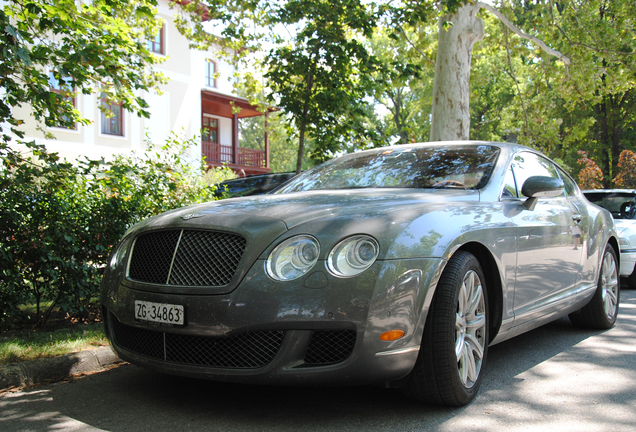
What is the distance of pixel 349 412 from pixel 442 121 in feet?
32.5

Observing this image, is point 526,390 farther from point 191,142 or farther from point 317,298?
point 191,142

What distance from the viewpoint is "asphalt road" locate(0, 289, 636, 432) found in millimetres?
2912

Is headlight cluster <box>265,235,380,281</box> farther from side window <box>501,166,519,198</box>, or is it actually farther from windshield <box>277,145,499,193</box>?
side window <box>501,166,519,198</box>

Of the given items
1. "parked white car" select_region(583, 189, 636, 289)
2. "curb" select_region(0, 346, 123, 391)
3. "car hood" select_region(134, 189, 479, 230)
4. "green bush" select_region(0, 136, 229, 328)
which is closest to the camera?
"car hood" select_region(134, 189, 479, 230)

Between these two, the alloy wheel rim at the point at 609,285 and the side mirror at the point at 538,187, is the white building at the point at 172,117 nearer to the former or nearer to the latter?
the alloy wheel rim at the point at 609,285

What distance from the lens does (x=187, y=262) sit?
306 centimetres

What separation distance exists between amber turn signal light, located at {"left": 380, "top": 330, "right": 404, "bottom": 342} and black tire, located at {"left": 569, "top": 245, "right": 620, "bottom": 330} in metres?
3.24

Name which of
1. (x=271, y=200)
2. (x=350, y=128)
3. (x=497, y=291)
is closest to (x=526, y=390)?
(x=497, y=291)

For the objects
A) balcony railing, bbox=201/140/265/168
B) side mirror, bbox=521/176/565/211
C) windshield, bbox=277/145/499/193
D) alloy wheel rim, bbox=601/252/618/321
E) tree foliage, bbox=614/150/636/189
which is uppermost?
balcony railing, bbox=201/140/265/168

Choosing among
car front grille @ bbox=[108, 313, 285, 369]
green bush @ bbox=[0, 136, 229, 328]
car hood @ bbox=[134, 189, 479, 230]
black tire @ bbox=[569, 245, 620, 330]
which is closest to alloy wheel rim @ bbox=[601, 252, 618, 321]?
black tire @ bbox=[569, 245, 620, 330]

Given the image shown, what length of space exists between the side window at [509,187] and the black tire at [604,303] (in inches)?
69.3

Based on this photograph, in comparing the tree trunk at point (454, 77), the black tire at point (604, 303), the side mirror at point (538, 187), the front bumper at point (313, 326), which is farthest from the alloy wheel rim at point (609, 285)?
the tree trunk at point (454, 77)

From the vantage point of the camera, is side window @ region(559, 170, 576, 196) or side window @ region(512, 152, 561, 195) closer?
side window @ region(512, 152, 561, 195)

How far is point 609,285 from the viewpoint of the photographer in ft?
18.3
